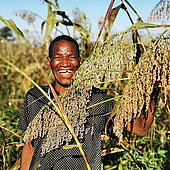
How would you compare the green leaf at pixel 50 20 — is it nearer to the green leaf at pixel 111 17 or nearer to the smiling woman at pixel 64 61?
the smiling woman at pixel 64 61

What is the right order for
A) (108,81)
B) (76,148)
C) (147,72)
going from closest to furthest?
(147,72) → (108,81) → (76,148)

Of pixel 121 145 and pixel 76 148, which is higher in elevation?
pixel 76 148

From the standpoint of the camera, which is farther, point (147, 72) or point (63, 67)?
point (63, 67)

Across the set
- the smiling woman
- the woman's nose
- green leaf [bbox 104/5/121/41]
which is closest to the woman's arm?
the smiling woman

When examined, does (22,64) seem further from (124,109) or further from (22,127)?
(124,109)

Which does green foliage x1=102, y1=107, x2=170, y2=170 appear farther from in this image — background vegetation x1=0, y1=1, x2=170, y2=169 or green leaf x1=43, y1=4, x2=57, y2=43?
green leaf x1=43, y1=4, x2=57, y2=43

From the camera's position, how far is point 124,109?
1.18 m

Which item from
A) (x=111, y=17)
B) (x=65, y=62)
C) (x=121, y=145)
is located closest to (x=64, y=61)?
(x=65, y=62)

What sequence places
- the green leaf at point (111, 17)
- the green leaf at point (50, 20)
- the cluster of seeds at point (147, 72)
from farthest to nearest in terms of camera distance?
the green leaf at point (50, 20) → the green leaf at point (111, 17) → the cluster of seeds at point (147, 72)

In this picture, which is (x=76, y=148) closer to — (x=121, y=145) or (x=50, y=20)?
(x=121, y=145)

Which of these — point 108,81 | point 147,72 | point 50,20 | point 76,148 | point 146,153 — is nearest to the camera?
point 147,72

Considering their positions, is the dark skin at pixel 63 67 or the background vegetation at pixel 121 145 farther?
the background vegetation at pixel 121 145

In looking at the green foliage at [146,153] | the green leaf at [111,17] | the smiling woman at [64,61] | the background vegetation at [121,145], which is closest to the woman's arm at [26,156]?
the background vegetation at [121,145]

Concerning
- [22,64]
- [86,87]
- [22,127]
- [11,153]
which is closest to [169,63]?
[86,87]
